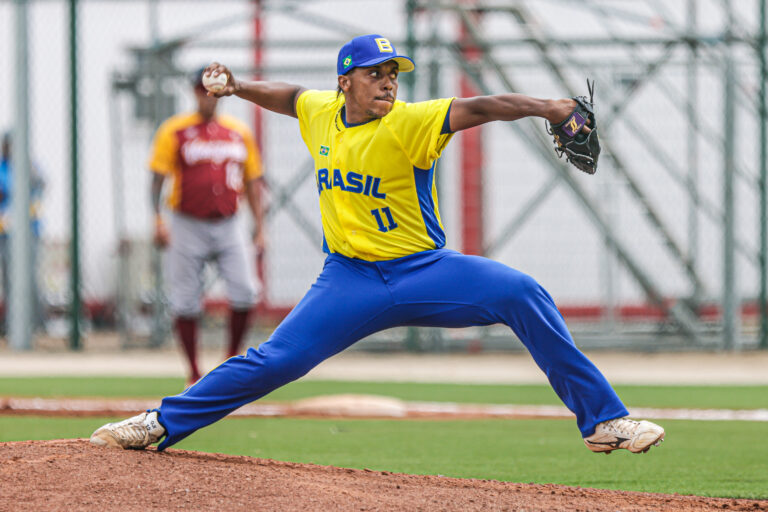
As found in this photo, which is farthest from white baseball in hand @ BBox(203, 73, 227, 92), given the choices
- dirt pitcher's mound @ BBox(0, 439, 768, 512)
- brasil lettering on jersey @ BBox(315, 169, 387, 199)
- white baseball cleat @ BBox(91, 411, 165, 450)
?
dirt pitcher's mound @ BBox(0, 439, 768, 512)

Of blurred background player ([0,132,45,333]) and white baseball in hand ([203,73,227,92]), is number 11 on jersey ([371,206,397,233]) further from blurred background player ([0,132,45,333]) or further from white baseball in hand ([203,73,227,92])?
blurred background player ([0,132,45,333])

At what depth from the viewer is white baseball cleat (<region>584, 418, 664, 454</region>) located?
4266mm

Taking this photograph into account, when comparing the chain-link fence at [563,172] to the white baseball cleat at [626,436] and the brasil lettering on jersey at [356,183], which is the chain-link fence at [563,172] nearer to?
the brasil lettering on jersey at [356,183]

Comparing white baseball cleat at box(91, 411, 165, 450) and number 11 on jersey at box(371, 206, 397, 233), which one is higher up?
number 11 on jersey at box(371, 206, 397, 233)

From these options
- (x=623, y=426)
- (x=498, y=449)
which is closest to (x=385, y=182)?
(x=623, y=426)

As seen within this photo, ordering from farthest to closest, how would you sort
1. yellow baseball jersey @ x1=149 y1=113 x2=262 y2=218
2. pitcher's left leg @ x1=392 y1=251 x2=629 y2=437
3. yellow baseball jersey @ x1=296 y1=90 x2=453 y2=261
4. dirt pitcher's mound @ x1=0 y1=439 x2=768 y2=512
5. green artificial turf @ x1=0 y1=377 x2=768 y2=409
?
yellow baseball jersey @ x1=149 y1=113 x2=262 y2=218
green artificial turf @ x1=0 y1=377 x2=768 y2=409
yellow baseball jersey @ x1=296 y1=90 x2=453 y2=261
pitcher's left leg @ x1=392 y1=251 x2=629 y2=437
dirt pitcher's mound @ x1=0 y1=439 x2=768 y2=512

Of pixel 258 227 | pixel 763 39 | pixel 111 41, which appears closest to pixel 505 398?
pixel 258 227

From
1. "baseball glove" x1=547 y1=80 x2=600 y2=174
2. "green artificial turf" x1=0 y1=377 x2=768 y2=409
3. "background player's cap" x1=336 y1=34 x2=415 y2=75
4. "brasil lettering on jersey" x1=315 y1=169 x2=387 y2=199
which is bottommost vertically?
"green artificial turf" x1=0 y1=377 x2=768 y2=409

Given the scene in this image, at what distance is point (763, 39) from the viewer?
12.6m

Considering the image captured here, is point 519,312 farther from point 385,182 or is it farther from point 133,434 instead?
point 133,434

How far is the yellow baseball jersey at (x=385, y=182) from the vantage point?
4.53 meters

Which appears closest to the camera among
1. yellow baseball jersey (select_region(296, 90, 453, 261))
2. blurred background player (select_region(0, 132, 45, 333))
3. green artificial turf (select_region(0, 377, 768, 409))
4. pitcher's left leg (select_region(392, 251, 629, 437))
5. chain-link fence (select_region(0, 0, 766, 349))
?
pitcher's left leg (select_region(392, 251, 629, 437))

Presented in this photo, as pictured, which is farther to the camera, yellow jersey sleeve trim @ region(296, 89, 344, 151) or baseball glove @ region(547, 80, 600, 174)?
yellow jersey sleeve trim @ region(296, 89, 344, 151)

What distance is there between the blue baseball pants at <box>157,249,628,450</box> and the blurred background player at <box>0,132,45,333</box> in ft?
30.8
